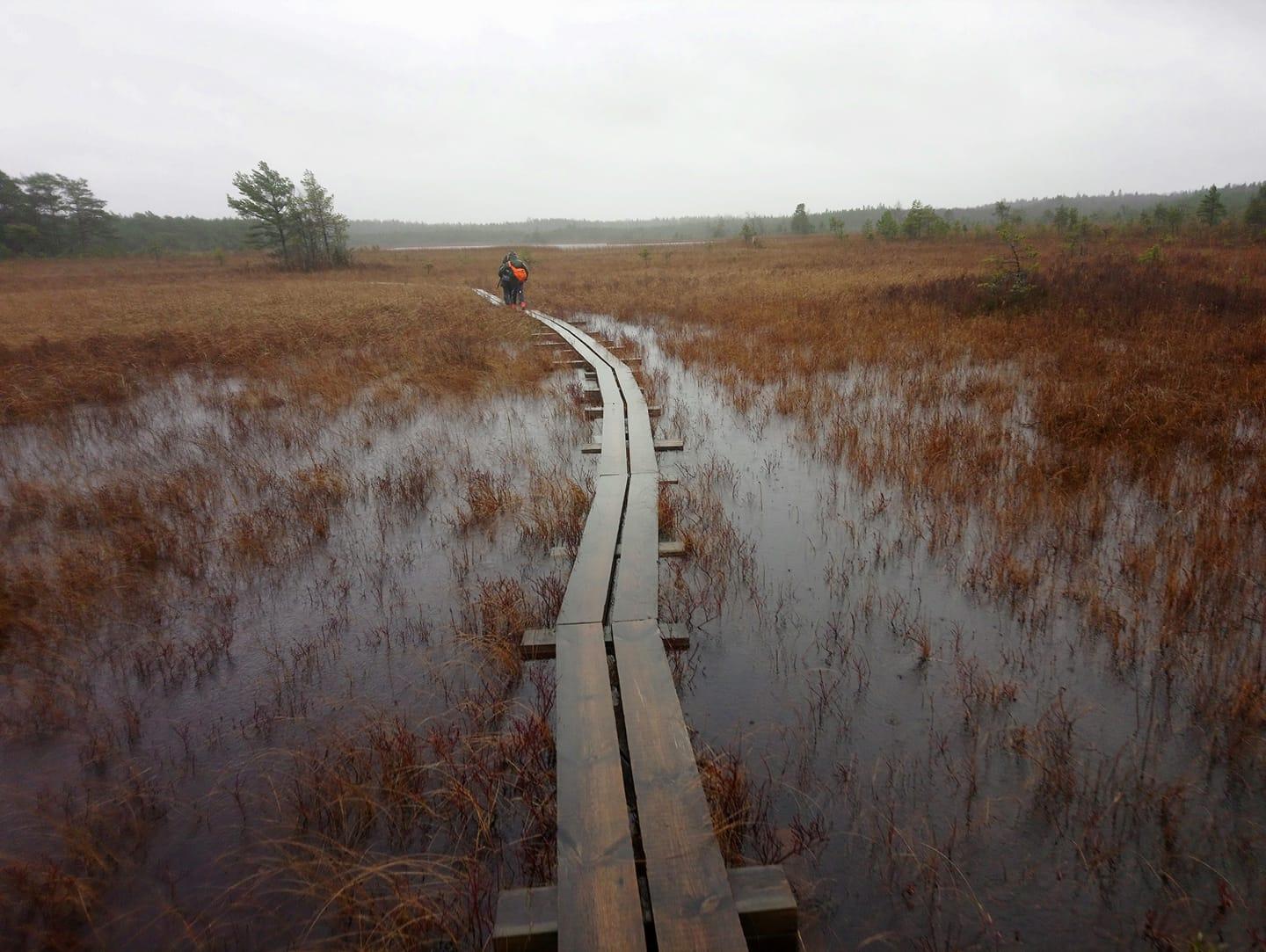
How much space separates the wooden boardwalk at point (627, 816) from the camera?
1941 millimetres

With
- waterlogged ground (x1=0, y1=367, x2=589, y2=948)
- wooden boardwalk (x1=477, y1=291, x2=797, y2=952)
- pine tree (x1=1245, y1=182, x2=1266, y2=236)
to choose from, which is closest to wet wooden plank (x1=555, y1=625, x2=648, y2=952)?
wooden boardwalk (x1=477, y1=291, x2=797, y2=952)

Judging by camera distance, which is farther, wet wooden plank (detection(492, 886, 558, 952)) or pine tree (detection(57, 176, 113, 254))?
pine tree (detection(57, 176, 113, 254))

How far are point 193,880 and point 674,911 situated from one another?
179 cm

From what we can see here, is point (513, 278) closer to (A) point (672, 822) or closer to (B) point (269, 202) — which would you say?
(A) point (672, 822)

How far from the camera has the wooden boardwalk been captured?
6.37 ft

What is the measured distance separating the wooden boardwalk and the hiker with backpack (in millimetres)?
16367

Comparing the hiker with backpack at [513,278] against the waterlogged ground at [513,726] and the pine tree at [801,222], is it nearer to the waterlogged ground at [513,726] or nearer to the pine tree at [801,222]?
the waterlogged ground at [513,726]

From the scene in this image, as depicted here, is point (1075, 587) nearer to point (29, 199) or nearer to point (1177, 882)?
point (1177, 882)

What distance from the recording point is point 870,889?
7.48ft

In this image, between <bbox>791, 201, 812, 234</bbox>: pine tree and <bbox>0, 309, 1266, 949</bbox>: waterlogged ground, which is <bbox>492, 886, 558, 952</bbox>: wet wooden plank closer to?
<bbox>0, 309, 1266, 949</bbox>: waterlogged ground

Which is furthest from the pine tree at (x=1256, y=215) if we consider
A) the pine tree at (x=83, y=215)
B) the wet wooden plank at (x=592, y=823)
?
the pine tree at (x=83, y=215)

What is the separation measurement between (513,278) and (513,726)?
17.8m

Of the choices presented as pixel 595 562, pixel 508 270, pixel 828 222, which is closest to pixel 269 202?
pixel 508 270

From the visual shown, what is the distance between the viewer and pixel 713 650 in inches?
146
